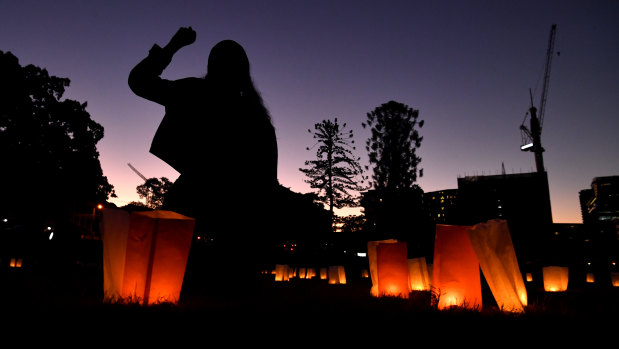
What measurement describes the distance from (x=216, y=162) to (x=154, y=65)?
34.9 inches

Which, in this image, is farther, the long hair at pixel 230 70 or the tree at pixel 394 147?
the tree at pixel 394 147

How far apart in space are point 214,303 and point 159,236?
23.7 inches

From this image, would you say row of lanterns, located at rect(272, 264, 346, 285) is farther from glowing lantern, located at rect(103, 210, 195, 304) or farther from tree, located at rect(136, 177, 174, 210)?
tree, located at rect(136, 177, 174, 210)

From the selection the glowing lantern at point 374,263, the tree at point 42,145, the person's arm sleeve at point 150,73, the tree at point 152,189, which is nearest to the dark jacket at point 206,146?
the person's arm sleeve at point 150,73

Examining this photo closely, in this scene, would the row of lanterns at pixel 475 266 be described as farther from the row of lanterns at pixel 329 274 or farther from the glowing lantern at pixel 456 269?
the row of lanterns at pixel 329 274

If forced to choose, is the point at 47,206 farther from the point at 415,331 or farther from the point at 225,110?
the point at 415,331

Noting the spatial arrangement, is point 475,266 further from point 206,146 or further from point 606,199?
point 606,199

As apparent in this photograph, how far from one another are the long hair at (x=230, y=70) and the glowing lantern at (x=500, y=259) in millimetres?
2225

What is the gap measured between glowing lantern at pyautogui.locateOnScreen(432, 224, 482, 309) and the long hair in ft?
6.75

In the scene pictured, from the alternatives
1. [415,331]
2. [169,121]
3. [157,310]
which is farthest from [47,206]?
[415,331]

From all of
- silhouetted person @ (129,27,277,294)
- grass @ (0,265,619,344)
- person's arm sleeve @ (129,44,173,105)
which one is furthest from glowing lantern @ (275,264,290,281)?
person's arm sleeve @ (129,44,173,105)

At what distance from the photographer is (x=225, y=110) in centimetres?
289

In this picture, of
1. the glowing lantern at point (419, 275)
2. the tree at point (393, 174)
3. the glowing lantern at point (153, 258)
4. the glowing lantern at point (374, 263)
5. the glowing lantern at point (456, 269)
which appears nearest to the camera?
the glowing lantern at point (153, 258)

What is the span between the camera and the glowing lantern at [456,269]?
8.96ft
